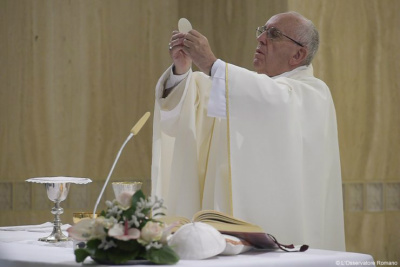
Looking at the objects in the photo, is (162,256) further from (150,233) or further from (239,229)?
(239,229)

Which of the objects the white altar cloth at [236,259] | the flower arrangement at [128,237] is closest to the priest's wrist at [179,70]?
the white altar cloth at [236,259]

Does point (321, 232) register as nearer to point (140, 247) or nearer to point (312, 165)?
point (312, 165)

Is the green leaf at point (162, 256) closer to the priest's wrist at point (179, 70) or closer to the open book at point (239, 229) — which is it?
the open book at point (239, 229)

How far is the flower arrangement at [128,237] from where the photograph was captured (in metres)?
2.48

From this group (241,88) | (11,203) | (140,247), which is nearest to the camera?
(140,247)

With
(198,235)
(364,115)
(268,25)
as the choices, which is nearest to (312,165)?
(268,25)

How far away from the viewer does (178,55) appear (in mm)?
4395

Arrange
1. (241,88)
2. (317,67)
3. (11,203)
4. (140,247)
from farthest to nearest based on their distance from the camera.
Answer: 1. (11,203)
2. (317,67)
3. (241,88)
4. (140,247)

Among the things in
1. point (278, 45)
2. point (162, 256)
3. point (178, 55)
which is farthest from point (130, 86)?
point (162, 256)

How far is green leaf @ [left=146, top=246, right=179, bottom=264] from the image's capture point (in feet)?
8.17

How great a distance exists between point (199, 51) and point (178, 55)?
0.25 metres

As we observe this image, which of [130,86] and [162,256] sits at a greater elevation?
[130,86]

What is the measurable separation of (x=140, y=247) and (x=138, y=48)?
4.89m

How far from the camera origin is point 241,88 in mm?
4148
